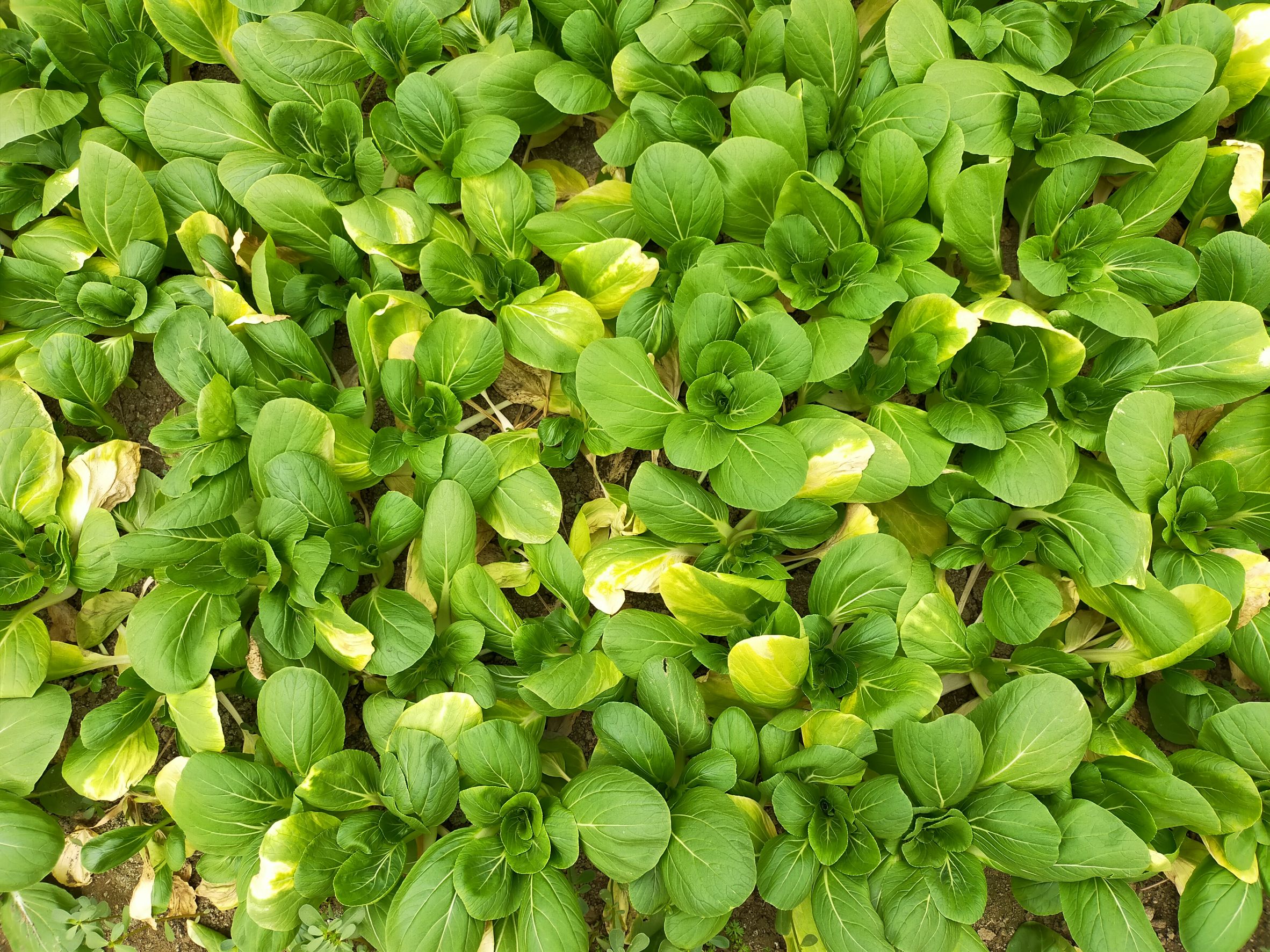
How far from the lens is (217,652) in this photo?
1.87 m

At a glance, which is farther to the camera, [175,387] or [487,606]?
[175,387]

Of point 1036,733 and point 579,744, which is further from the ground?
point 1036,733

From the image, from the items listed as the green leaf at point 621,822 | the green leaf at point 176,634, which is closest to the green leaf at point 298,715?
the green leaf at point 176,634

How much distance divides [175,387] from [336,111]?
0.82 meters

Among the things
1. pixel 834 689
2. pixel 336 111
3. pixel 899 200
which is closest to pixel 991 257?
pixel 899 200

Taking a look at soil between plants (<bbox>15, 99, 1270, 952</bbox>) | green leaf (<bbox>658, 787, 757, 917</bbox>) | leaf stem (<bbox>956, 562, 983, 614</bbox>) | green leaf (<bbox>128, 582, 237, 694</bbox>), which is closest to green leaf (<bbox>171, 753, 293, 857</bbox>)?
green leaf (<bbox>128, 582, 237, 694</bbox>)

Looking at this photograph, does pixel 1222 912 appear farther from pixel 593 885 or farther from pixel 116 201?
pixel 116 201

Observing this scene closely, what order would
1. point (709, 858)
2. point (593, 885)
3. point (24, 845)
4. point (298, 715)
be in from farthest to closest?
1. point (593, 885)
2. point (24, 845)
3. point (298, 715)
4. point (709, 858)

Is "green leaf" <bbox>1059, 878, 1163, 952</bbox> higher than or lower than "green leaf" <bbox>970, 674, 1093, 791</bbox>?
lower

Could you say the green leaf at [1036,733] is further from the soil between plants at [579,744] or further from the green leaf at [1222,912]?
the green leaf at [1222,912]

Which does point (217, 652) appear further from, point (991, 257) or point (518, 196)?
point (991, 257)

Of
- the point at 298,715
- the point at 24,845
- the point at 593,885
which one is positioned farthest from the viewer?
the point at 593,885

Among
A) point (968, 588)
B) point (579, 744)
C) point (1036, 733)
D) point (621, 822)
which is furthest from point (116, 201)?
point (1036, 733)

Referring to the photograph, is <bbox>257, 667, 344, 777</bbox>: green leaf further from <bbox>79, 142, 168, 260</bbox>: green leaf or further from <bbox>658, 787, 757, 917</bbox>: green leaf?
<bbox>79, 142, 168, 260</bbox>: green leaf
